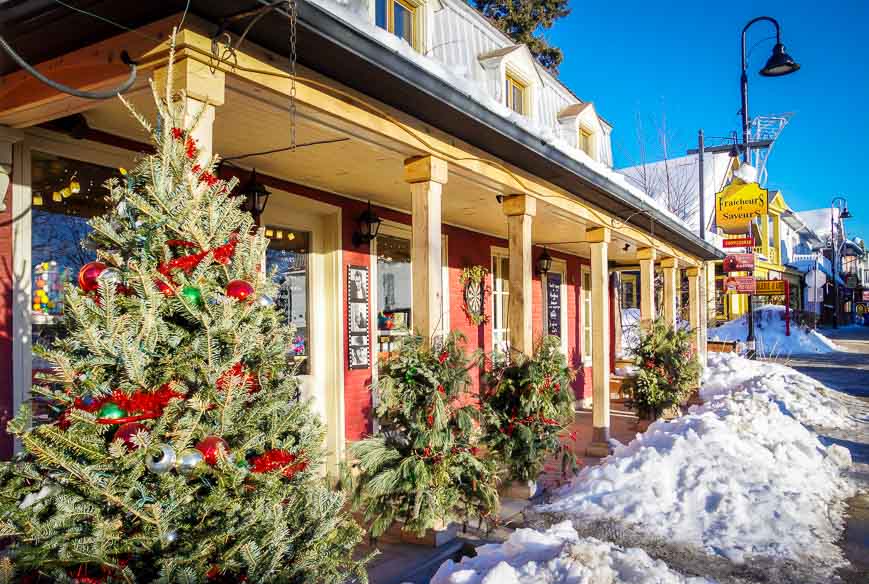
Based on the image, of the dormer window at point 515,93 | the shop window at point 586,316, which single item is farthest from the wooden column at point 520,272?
the shop window at point 586,316

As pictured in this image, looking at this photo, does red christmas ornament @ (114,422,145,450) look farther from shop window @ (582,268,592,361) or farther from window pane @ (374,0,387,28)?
shop window @ (582,268,592,361)

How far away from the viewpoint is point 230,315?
2.15 meters

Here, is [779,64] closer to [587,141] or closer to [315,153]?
[587,141]

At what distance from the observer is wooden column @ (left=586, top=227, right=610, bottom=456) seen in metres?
6.94

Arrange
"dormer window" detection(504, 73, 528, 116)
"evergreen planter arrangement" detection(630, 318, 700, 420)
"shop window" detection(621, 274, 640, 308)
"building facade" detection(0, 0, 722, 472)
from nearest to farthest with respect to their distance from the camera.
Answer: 1. "building facade" detection(0, 0, 722, 472)
2. "dormer window" detection(504, 73, 528, 116)
3. "evergreen planter arrangement" detection(630, 318, 700, 420)
4. "shop window" detection(621, 274, 640, 308)

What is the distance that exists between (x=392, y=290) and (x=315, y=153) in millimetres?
2822

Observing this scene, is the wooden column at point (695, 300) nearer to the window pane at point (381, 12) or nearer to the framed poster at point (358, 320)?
Result: the framed poster at point (358, 320)

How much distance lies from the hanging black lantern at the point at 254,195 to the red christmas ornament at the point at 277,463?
3083mm

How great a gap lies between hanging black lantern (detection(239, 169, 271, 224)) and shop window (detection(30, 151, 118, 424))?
114 centimetres

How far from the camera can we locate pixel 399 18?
6.25 metres

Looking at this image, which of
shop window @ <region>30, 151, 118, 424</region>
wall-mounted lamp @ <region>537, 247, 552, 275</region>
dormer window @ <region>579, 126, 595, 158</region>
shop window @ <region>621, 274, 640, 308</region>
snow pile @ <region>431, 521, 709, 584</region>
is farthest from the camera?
shop window @ <region>621, 274, 640, 308</region>

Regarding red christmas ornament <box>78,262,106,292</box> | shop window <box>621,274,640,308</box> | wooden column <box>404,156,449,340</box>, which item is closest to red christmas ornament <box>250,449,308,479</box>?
red christmas ornament <box>78,262,106,292</box>

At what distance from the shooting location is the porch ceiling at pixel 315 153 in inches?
136

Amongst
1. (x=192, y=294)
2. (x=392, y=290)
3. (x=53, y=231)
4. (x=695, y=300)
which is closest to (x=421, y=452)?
(x=192, y=294)
